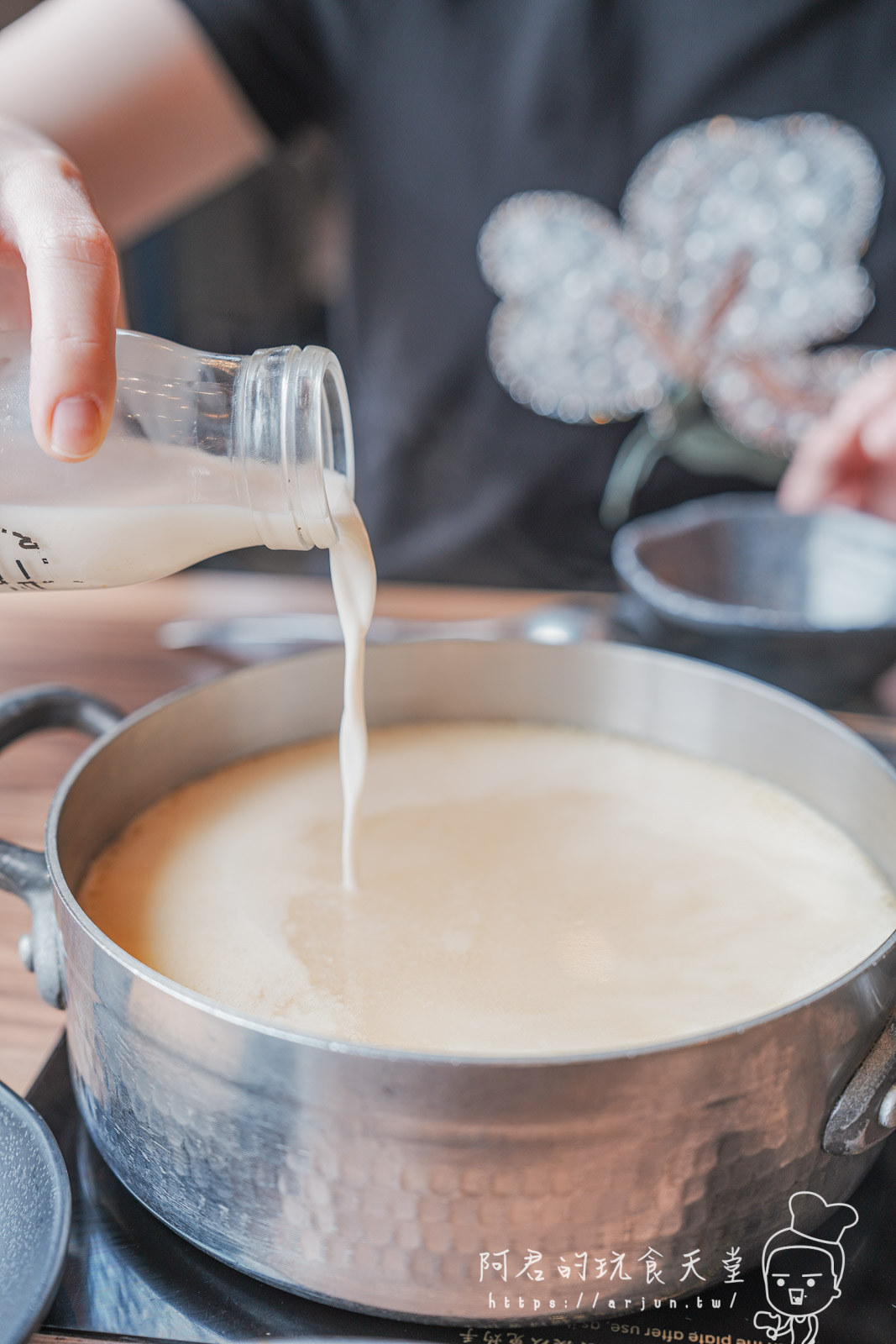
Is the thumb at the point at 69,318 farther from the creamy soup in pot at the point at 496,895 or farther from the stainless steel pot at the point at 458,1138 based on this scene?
the creamy soup in pot at the point at 496,895

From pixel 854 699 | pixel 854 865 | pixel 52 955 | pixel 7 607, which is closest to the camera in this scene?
pixel 52 955

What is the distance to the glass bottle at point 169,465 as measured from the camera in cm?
57

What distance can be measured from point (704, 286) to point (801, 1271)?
1.22 metres

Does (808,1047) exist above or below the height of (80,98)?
below

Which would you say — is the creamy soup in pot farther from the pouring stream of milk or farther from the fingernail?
the fingernail

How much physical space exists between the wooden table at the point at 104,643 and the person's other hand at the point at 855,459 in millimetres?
322

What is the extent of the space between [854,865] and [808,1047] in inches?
13.8

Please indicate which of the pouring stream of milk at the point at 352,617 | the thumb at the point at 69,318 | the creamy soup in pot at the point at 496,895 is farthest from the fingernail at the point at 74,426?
the creamy soup in pot at the point at 496,895

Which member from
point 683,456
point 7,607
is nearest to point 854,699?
point 683,456

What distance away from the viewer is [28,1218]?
480 mm

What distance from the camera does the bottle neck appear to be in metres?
0.57

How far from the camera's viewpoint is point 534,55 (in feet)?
4.53

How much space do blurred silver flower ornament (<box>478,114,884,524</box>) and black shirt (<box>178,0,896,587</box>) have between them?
0.03 m

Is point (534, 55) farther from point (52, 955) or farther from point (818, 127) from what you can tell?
point (52, 955)
